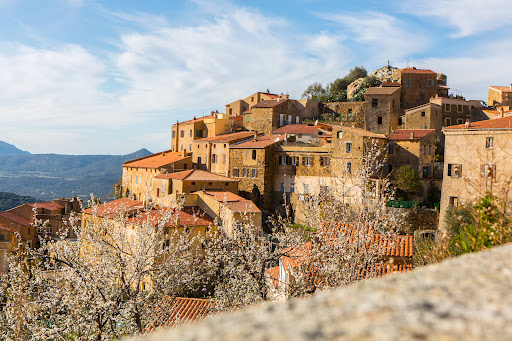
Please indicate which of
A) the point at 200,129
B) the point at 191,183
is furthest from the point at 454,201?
the point at 200,129

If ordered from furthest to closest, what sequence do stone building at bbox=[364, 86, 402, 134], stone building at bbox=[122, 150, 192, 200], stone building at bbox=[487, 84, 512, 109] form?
stone building at bbox=[487, 84, 512, 109], stone building at bbox=[364, 86, 402, 134], stone building at bbox=[122, 150, 192, 200]

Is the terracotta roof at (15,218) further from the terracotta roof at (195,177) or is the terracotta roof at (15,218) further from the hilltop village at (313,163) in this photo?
the terracotta roof at (195,177)

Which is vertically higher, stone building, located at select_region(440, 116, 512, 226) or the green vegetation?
the green vegetation

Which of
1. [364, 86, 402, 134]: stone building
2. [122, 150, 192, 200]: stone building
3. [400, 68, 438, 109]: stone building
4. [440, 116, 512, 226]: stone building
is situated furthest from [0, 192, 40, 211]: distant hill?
[440, 116, 512, 226]: stone building

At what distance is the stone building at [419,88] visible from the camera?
6116 cm

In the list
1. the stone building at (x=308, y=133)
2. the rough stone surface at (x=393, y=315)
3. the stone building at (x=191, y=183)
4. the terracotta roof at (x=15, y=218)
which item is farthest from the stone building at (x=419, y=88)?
the rough stone surface at (x=393, y=315)

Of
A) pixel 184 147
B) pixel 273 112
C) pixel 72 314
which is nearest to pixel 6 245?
pixel 184 147

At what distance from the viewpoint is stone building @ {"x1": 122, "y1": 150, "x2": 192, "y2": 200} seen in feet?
175

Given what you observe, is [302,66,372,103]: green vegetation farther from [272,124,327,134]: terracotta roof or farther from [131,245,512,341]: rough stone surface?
[131,245,512,341]: rough stone surface

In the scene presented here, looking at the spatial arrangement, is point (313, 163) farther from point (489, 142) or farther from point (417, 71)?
point (417, 71)

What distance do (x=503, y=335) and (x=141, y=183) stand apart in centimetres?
5679

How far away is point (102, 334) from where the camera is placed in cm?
1323

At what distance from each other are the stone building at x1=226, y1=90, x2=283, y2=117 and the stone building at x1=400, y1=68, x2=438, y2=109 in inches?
861

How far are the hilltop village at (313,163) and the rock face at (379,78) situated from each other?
7798mm
